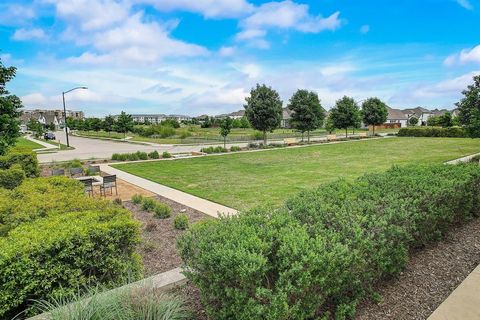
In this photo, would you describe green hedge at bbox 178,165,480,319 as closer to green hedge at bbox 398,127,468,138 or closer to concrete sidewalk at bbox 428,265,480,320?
concrete sidewalk at bbox 428,265,480,320

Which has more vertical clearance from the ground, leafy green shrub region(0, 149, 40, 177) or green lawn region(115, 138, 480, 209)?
leafy green shrub region(0, 149, 40, 177)

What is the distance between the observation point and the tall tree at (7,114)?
9977 millimetres

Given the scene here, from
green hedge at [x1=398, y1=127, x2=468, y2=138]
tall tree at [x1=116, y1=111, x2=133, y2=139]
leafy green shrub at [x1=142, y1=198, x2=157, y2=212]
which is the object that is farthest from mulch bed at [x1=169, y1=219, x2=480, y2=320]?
tall tree at [x1=116, y1=111, x2=133, y2=139]

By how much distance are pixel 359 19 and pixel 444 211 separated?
12.2m

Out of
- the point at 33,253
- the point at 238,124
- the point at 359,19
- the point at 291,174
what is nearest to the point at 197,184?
the point at 291,174

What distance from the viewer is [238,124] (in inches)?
2832

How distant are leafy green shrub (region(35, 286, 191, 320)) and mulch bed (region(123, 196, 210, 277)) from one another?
5.11 ft

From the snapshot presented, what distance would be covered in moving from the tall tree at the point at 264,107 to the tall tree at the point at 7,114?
1875 centimetres

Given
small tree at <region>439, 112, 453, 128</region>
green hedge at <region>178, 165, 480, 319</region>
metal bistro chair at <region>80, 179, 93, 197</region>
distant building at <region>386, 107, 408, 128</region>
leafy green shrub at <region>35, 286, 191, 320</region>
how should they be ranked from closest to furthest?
green hedge at <region>178, 165, 480, 319</region>
leafy green shrub at <region>35, 286, 191, 320</region>
metal bistro chair at <region>80, 179, 93, 197</region>
small tree at <region>439, 112, 453, 128</region>
distant building at <region>386, 107, 408, 128</region>

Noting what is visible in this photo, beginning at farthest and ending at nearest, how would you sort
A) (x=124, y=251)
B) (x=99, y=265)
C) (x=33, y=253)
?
(x=124, y=251) < (x=99, y=265) < (x=33, y=253)

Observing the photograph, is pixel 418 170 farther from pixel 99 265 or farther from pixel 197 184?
pixel 197 184

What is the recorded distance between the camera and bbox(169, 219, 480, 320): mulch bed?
3143 millimetres

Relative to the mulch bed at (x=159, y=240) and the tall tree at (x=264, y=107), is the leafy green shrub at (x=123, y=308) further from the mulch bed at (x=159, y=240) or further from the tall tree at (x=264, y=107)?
the tall tree at (x=264, y=107)

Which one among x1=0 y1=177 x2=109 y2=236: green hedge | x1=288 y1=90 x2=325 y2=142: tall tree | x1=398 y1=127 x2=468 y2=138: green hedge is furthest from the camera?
x1=398 y1=127 x2=468 y2=138: green hedge
